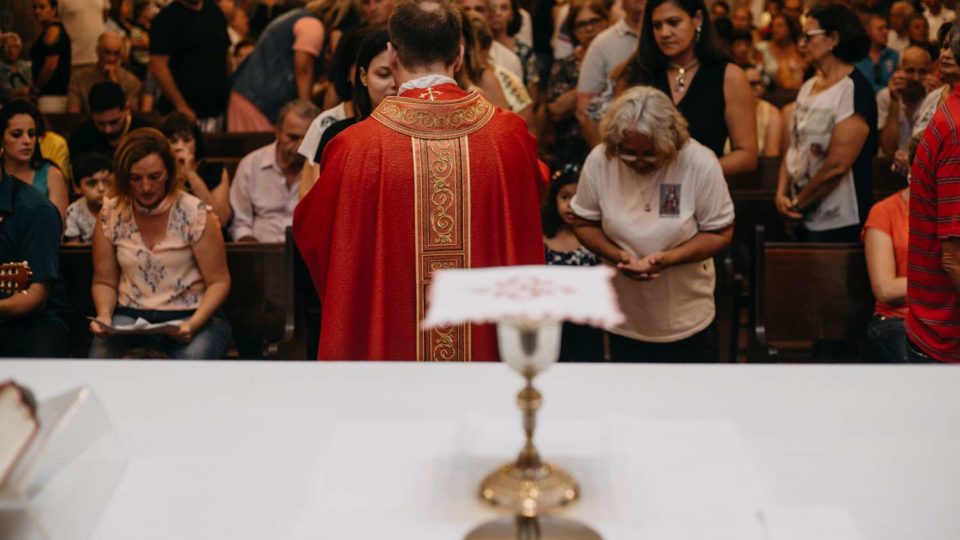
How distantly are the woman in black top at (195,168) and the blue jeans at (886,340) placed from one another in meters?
2.84

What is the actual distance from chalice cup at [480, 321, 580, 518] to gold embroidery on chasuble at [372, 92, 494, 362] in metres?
1.59

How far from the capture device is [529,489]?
1.63 metres

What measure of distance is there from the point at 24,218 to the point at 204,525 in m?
2.98

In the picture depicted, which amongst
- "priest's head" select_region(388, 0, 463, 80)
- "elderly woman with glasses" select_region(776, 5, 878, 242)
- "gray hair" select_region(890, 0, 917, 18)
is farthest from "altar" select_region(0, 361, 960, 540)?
"gray hair" select_region(890, 0, 917, 18)

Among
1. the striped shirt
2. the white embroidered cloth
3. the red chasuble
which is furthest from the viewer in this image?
the red chasuble

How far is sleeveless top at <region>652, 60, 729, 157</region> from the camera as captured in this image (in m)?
4.53

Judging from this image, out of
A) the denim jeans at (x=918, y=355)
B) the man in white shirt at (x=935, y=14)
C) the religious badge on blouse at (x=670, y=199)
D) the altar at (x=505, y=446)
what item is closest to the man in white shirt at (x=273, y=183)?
the religious badge on blouse at (x=670, y=199)

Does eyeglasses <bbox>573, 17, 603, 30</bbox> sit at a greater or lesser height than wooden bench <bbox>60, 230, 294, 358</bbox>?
greater

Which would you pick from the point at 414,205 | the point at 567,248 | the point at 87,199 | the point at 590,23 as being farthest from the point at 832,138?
the point at 87,199

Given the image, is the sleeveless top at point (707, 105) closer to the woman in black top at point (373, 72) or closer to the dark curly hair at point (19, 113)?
the woman in black top at point (373, 72)

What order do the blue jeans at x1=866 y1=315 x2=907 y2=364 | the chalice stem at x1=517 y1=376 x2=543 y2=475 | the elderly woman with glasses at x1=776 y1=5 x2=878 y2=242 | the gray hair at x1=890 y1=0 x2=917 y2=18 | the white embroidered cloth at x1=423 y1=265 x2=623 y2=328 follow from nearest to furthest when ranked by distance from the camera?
the white embroidered cloth at x1=423 y1=265 x2=623 y2=328
the chalice stem at x1=517 y1=376 x2=543 y2=475
the blue jeans at x1=866 y1=315 x2=907 y2=364
the elderly woman with glasses at x1=776 y1=5 x2=878 y2=242
the gray hair at x1=890 y1=0 x2=917 y2=18

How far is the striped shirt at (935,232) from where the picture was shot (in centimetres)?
304

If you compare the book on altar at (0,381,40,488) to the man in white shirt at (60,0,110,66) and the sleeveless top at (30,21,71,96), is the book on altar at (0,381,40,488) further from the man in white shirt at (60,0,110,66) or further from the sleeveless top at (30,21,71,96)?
the man in white shirt at (60,0,110,66)

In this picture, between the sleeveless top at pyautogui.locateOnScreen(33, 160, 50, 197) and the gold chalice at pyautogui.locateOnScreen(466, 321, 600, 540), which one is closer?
the gold chalice at pyautogui.locateOnScreen(466, 321, 600, 540)
